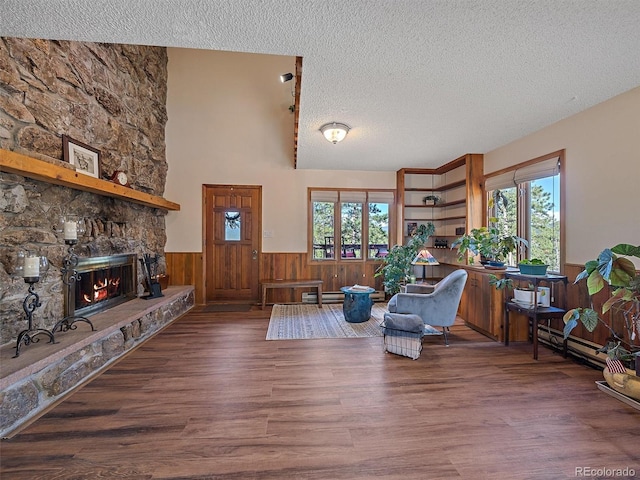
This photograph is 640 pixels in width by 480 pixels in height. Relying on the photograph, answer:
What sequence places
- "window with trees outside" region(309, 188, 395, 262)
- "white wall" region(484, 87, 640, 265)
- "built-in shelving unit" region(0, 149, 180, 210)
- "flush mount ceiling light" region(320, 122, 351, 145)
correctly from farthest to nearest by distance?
"window with trees outside" region(309, 188, 395, 262)
"flush mount ceiling light" region(320, 122, 351, 145)
"white wall" region(484, 87, 640, 265)
"built-in shelving unit" region(0, 149, 180, 210)

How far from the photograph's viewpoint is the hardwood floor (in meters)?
1.46

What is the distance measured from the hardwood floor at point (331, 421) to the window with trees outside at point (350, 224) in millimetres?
2718

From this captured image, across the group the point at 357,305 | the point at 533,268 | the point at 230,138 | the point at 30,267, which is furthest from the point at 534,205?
the point at 30,267

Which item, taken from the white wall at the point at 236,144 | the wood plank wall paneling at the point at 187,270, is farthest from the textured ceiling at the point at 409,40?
the wood plank wall paneling at the point at 187,270

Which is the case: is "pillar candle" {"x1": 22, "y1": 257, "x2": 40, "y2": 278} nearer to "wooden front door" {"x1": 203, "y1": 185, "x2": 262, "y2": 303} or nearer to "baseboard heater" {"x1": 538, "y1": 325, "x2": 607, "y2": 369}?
"wooden front door" {"x1": 203, "y1": 185, "x2": 262, "y2": 303}

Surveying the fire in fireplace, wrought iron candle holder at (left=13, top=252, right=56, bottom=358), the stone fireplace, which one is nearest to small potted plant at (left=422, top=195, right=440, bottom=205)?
the stone fireplace

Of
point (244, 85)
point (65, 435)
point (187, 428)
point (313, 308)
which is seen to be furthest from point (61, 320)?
point (244, 85)

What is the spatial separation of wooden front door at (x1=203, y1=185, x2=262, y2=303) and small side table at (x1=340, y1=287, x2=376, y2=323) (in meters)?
2.04

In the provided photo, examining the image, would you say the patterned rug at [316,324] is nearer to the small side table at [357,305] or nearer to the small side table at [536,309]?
the small side table at [357,305]

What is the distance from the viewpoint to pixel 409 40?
1.73 m

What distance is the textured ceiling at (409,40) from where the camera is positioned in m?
1.46

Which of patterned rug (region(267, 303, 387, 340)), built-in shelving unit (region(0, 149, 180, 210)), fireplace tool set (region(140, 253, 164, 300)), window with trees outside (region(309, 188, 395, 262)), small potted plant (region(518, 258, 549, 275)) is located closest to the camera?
built-in shelving unit (region(0, 149, 180, 210))

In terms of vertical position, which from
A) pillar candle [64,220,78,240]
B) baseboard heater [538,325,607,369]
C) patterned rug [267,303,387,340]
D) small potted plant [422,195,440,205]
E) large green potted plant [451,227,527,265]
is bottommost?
patterned rug [267,303,387,340]

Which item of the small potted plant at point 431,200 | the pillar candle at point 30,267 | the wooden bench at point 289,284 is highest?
the small potted plant at point 431,200
